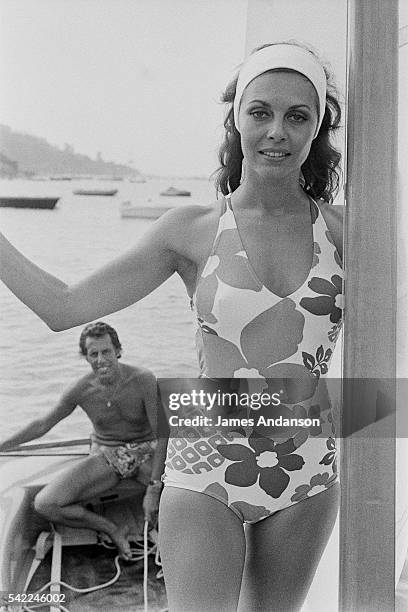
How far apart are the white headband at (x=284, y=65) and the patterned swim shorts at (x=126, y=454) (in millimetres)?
565

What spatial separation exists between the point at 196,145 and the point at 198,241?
0.56 feet

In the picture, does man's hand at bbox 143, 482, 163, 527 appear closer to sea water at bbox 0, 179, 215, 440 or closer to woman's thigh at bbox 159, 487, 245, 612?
woman's thigh at bbox 159, 487, 245, 612

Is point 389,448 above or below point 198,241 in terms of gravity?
below

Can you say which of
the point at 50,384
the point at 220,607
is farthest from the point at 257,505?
the point at 50,384

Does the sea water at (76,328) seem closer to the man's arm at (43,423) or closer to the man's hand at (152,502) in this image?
the man's arm at (43,423)

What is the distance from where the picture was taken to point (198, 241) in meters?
1.13

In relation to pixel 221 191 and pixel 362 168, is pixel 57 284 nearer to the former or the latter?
pixel 221 191

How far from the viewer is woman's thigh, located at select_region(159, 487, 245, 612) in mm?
1078

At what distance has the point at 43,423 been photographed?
114 centimetres

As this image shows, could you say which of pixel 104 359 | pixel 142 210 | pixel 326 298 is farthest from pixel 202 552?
pixel 142 210

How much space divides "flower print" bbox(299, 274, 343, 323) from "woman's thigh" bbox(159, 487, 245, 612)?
356mm

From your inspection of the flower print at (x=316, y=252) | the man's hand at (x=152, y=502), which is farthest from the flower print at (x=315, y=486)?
the flower print at (x=316, y=252)

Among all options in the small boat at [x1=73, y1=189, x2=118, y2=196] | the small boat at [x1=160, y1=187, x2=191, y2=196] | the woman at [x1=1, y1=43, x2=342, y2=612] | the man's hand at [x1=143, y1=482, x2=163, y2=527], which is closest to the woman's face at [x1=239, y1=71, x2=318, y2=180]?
the woman at [x1=1, y1=43, x2=342, y2=612]

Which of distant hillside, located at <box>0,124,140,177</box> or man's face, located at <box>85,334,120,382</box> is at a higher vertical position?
distant hillside, located at <box>0,124,140,177</box>
